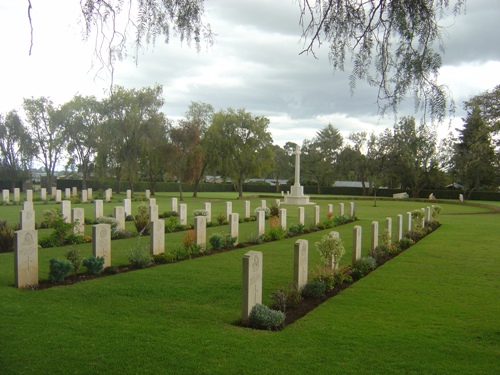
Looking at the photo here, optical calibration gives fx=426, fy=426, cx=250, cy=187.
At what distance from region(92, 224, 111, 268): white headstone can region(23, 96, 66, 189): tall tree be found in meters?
42.3

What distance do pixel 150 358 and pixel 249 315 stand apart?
1.71m

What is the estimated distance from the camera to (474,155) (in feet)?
106

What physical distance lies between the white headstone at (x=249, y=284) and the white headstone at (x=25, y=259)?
166 inches

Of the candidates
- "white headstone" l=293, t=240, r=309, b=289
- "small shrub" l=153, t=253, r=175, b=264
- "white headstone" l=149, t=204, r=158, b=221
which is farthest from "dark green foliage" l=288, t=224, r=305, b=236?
"white headstone" l=293, t=240, r=309, b=289

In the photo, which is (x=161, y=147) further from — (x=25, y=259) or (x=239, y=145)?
(x=25, y=259)

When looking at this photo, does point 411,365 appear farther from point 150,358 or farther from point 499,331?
point 150,358

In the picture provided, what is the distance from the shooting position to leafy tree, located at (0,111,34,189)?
46656 mm

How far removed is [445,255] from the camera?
40.5 feet

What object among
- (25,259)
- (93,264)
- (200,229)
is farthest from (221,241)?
(25,259)

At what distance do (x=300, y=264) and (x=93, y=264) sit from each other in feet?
13.7

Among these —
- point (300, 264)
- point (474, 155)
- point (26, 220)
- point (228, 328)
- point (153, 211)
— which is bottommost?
point (228, 328)

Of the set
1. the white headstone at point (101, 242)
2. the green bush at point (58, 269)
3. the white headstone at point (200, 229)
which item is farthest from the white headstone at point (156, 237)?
the green bush at point (58, 269)

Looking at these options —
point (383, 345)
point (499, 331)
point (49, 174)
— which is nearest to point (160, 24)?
point (383, 345)

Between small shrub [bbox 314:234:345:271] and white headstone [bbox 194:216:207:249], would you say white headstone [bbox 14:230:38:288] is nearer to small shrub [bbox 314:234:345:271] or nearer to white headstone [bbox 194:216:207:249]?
white headstone [bbox 194:216:207:249]
